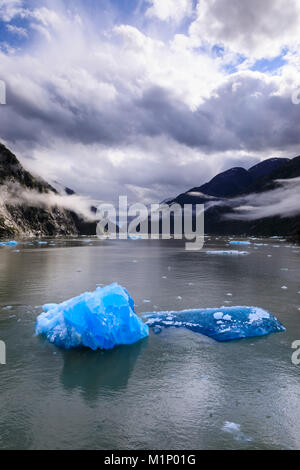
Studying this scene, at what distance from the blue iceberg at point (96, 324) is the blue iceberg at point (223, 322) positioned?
5.13 feet

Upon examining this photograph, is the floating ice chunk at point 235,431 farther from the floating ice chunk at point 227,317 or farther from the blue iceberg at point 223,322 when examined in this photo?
the floating ice chunk at point 227,317

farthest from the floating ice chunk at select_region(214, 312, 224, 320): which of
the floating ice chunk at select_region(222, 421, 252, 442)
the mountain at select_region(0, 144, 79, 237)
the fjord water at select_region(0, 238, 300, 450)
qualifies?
the mountain at select_region(0, 144, 79, 237)

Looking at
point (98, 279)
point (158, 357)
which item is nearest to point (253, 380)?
point (158, 357)

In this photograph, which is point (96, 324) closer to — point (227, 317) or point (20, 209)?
point (227, 317)

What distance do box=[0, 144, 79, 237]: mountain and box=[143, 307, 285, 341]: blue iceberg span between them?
12974 cm

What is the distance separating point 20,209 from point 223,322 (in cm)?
16815

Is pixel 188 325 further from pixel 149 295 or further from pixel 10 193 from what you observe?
pixel 10 193

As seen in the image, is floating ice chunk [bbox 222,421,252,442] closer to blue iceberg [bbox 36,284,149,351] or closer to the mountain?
blue iceberg [bbox 36,284,149,351]

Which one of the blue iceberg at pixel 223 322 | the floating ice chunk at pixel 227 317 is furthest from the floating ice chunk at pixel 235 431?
the floating ice chunk at pixel 227 317

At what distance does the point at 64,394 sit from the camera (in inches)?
259

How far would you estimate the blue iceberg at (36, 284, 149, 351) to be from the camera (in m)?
9.30

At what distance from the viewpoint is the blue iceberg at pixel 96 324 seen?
9297mm

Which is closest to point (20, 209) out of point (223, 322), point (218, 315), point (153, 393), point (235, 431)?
point (218, 315)

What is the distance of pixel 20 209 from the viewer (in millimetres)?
159625
